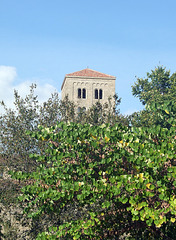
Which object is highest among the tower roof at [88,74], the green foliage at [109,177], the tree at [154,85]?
the tower roof at [88,74]

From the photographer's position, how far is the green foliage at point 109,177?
7957mm

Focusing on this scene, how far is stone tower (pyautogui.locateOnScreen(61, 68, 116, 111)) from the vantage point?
80.4 m

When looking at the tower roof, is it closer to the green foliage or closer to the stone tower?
the stone tower

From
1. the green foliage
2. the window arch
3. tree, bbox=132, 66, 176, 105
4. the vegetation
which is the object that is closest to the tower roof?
the window arch

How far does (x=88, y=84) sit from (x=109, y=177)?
2901 inches

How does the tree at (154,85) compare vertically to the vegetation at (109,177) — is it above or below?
above

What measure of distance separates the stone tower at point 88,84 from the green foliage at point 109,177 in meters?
71.5

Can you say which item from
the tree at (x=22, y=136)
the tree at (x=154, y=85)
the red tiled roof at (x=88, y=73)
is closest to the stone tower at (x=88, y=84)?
the red tiled roof at (x=88, y=73)

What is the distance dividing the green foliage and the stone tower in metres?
71.5

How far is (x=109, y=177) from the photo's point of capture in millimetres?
8516

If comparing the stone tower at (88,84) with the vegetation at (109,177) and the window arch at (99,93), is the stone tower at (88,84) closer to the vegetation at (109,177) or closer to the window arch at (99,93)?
the window arch at (99,93)

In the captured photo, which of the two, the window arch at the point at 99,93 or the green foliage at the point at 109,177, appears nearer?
the green foliage at the point at 109,177

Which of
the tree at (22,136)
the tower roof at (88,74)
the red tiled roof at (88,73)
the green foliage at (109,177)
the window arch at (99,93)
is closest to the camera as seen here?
the green foliage at (109,177)

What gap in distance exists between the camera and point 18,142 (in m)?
15.9
